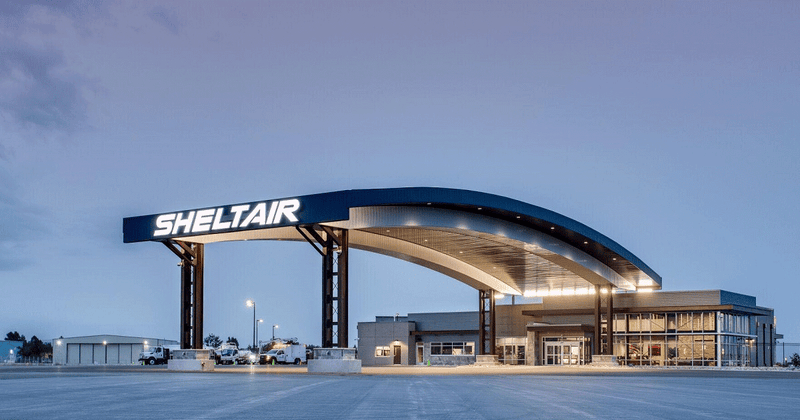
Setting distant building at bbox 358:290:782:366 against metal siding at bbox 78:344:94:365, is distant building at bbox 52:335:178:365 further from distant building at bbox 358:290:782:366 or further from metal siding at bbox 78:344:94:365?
distant building at bbox 358:290:782:366

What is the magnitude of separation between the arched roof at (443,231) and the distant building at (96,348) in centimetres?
4080

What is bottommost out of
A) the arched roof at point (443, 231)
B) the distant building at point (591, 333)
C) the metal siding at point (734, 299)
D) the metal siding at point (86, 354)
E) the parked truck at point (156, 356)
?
the metal siding at point (86, 354)

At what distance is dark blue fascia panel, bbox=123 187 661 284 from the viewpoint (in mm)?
40000

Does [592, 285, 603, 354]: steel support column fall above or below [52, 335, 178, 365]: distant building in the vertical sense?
above

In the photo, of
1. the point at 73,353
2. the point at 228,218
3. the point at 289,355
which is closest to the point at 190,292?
the point at 228,218

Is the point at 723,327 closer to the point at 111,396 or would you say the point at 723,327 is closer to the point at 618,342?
the point at 618,342

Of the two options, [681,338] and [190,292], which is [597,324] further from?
[190,292]

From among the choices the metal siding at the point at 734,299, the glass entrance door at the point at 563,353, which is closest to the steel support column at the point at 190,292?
the glass entrance door at the point at 563,353

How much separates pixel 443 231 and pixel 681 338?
2702 cm

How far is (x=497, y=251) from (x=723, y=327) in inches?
829

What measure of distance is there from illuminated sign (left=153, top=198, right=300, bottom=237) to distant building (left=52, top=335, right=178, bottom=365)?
43.2 metres

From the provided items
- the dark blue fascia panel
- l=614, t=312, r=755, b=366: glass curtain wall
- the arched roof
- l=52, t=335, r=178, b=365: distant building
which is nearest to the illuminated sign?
the arched roof

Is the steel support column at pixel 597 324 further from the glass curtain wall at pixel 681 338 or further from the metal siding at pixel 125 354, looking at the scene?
the metal siding at pixel 125 354

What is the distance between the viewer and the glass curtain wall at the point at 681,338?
62562 millimetres
